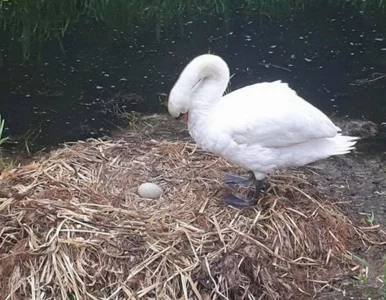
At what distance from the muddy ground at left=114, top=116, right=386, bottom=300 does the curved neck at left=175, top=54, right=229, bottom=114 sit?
1063 mm

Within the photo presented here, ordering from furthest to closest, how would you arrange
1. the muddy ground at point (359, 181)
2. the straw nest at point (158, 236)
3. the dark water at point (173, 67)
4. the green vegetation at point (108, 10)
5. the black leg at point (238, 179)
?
the green vegetation at point (108, 10), the dark water at point (173, 67), the black leg at point (238, 179), the muddy ground at point (359, 181), the straw nest at point (158, 236)

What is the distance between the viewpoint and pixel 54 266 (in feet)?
12.4

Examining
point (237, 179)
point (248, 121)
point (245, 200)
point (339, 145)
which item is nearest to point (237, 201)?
point (245, 200)

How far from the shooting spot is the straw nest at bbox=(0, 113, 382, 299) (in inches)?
148

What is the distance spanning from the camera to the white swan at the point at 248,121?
4090 mm

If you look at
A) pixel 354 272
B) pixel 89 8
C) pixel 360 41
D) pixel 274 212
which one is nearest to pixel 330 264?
pixel 354 272

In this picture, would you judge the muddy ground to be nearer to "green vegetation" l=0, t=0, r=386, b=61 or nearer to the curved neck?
the curved neck

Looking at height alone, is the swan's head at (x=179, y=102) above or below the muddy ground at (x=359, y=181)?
above

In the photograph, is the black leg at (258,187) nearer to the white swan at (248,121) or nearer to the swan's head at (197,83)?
the white swan at (248,121)

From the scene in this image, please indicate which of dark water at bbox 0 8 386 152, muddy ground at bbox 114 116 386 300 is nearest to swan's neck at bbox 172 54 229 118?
muddy ground at bbox 114 116 386 300

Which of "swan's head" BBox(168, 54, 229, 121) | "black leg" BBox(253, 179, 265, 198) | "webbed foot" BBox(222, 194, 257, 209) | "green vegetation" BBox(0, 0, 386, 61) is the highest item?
"swan's head" BBox(168, 54, 229, 121)

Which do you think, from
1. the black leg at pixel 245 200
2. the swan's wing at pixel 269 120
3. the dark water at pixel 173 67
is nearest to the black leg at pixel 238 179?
the black leg at pixel 245 200

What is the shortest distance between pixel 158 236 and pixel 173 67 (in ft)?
11.4

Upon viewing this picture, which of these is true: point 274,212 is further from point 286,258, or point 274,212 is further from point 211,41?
point 211,41
